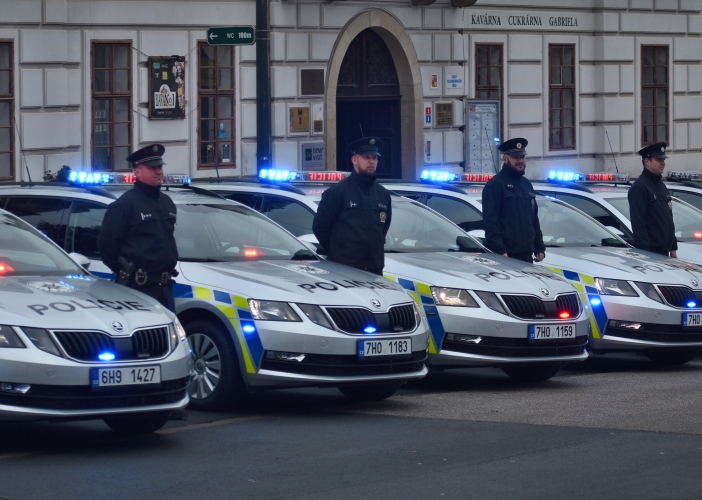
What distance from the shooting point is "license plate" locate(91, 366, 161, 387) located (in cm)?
727

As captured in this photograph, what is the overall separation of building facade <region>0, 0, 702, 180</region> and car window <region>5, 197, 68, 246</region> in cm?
904

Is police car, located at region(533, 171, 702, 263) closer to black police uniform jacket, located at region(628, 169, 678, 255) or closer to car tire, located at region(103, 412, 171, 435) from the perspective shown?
black police uniform jacket, located at region(628, 169, 678, 255)

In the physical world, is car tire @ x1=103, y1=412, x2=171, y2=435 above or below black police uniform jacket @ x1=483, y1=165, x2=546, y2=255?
below

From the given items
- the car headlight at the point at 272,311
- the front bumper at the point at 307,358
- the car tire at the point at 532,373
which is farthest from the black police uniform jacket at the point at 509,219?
the car headlight at the point at 272,311

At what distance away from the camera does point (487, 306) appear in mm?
9953

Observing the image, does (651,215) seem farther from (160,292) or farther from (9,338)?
(9,338)

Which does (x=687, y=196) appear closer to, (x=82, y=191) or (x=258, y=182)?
(x=258, y=182)

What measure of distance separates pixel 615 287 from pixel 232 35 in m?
5.33

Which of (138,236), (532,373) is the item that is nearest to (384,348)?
(138,236)

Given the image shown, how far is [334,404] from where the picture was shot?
31.4ft

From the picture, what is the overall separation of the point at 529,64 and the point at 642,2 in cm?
336

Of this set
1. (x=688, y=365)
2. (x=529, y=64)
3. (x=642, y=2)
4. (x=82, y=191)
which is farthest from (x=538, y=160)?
(x=82, y=191)

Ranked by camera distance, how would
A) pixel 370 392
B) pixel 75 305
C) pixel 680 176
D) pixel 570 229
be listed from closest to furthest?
pixel 75 305 < pixel 370 392 < pixel 570 229 < pixel 680 176

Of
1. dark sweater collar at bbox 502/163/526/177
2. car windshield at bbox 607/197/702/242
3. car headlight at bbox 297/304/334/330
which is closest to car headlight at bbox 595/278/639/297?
dark sweater collar at bbox 502/163/526/177
